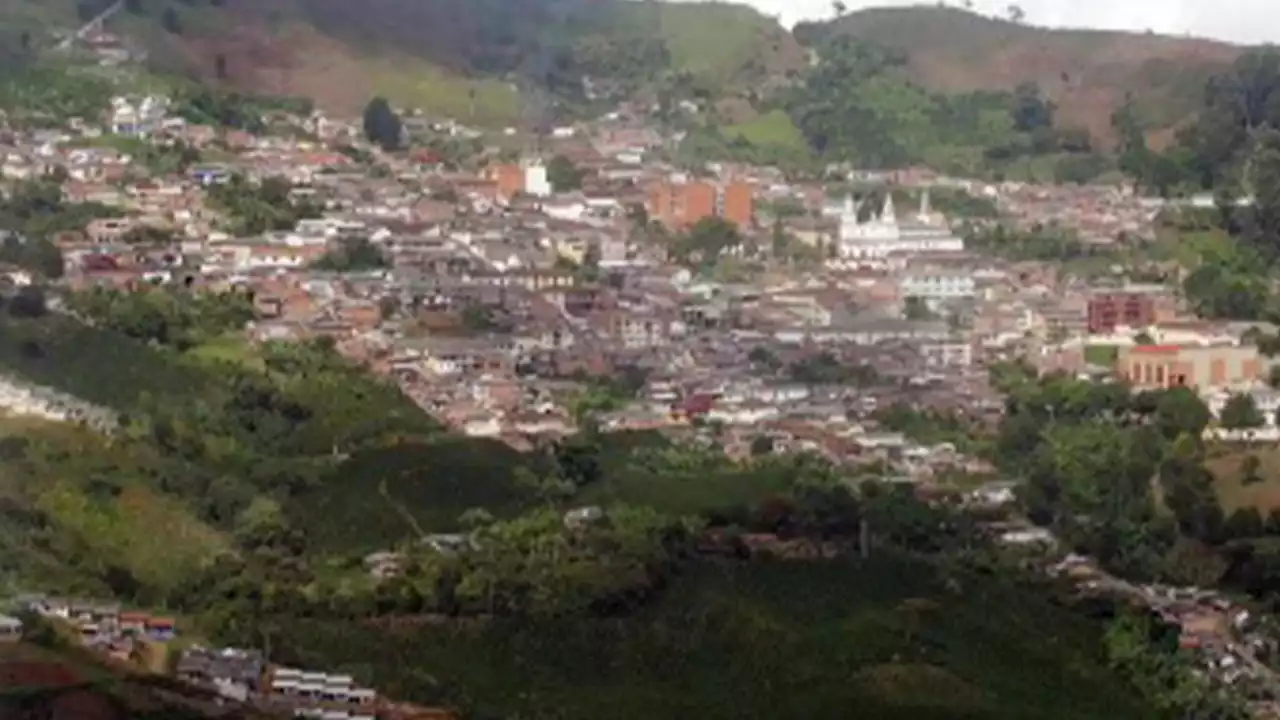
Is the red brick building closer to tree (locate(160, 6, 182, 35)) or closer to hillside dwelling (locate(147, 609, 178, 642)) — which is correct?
hillside dwelling (locate(147, 609, 178, 642))

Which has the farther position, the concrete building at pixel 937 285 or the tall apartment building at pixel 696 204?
the tall apartment building at pixel 696 204

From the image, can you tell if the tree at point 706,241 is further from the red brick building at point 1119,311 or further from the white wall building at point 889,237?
the red brick building at point 1119,311

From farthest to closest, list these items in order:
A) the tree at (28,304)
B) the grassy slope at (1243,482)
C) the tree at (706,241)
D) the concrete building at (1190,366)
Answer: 1. the tree at (706,241)
2. the concrete building at (1190,366)
3. the tree at (28,304)
4. the grassy slope at (1243,482)

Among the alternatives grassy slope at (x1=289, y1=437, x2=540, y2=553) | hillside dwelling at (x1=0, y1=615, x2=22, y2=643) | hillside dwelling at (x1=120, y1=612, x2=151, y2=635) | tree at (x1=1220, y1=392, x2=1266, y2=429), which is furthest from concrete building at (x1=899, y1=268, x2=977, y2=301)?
hillside dwelling at (x1=0, y1=615, x2=22, y2=643)

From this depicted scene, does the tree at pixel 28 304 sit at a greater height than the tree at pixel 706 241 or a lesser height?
greater

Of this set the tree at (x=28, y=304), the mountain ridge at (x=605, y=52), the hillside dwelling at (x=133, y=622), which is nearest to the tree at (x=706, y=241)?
the mountain ridge at (x=605, y=52)

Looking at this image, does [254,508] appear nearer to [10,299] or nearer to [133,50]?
[10,299]
